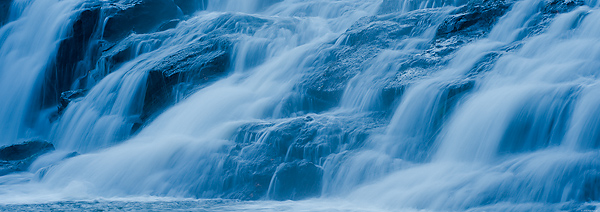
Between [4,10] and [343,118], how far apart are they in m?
14.9

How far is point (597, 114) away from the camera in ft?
21.5

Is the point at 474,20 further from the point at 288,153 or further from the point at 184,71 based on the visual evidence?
the point at 184,71

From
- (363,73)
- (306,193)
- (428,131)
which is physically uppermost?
(363,73)

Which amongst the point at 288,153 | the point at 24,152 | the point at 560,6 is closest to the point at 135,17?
the point at 24,152

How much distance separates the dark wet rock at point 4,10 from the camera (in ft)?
62.4

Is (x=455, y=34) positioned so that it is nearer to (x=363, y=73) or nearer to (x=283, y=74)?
(x=363, y=73)

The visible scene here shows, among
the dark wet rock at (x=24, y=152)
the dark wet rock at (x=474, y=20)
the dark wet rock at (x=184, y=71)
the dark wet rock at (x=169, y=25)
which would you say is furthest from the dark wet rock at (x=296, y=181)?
the dark wet rock at (x=169, y=25)

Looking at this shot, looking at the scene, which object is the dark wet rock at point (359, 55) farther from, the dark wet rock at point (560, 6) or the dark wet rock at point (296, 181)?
the dark wet rock at point (560, 6)

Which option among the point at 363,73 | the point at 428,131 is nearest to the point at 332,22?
the point at 363,73

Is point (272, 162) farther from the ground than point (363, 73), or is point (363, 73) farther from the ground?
point (363, 73)

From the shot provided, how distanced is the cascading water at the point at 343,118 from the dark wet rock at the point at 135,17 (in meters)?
1.41

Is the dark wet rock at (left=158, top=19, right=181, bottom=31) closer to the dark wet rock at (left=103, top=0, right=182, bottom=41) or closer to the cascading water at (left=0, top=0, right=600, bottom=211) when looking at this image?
the dark wet rock at (left=103, top=0, right=182, bottom=41)

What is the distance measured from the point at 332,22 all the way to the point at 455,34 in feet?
13.9

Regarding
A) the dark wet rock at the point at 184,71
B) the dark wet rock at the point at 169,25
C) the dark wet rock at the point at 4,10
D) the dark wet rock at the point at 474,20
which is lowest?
the dark wet rock at the point at 184,71
